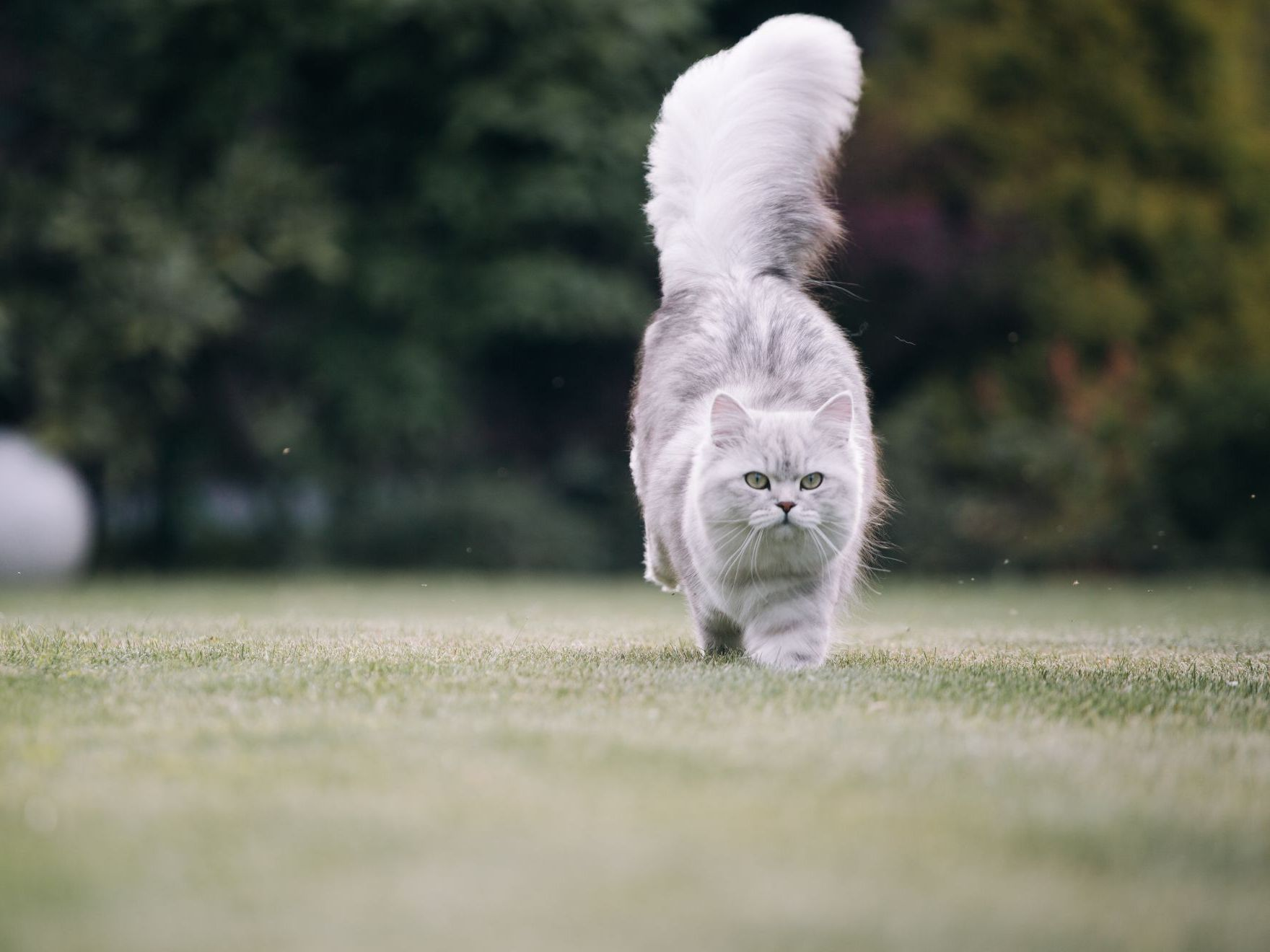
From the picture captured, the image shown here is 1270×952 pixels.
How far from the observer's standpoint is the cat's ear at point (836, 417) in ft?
14.6

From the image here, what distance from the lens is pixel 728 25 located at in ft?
52.4

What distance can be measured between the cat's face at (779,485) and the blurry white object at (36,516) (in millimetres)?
6815

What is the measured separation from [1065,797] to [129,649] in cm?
319

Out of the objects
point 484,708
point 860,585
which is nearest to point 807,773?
point 484,708

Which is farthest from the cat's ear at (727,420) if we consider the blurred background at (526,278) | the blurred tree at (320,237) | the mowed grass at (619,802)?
the blurred tree at (320,237)

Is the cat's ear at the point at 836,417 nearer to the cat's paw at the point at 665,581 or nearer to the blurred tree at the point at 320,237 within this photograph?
the cat's paw at the point at 665,581

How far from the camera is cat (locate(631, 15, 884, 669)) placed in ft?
14.4

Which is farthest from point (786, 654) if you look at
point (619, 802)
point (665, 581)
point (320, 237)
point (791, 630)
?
point (320, 237)

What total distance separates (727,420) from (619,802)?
2.15 metres

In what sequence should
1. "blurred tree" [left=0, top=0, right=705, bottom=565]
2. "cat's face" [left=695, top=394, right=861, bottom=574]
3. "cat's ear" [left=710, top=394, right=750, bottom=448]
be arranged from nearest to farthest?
"cat's face" [left=695, top=394, right=861, bottom=574]
"cat's ear" [left=710, top=394, right=750, bottom=448]
"blurred tree" [left=0, top=0, right=705, bottom=565]

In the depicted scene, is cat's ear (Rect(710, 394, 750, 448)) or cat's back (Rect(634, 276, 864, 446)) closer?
cat's ear (Rect(710, 394, 750, 448))

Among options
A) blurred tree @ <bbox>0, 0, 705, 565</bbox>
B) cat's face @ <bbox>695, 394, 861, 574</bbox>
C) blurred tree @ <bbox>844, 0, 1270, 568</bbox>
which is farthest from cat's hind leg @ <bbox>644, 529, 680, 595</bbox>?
blurred tree @ <bbox>844, 0, 1270, 568</bbox>

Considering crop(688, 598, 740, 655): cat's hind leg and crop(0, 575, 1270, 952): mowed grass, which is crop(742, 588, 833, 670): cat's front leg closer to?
crop(0, 575, 1270, 952): mowed grass

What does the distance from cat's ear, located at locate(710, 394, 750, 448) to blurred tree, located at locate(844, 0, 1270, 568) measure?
8.73m
